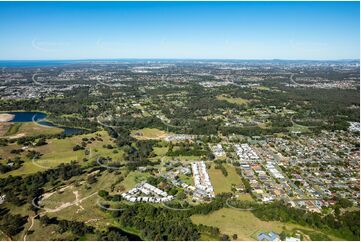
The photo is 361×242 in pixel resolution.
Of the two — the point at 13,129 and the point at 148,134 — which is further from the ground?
the point at 13,129

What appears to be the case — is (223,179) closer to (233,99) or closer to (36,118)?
(36,118)

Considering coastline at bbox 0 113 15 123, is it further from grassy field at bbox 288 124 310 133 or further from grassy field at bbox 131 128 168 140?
grassy field at bbox 288 124 310 133

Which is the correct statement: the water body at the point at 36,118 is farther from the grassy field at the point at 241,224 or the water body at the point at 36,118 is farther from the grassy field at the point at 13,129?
the grassy field at the point at 241,224

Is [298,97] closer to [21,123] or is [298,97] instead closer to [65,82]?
[21,123]

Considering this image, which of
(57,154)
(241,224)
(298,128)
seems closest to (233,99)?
(298,128)

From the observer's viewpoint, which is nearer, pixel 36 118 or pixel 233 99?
pixel 36 118

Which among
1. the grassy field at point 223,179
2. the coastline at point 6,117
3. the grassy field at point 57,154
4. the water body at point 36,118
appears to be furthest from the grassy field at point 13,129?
the grassy field at point 223,179

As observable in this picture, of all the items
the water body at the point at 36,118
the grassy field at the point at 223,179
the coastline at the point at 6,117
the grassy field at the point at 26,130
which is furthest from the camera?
the coastline at the point at 6,117

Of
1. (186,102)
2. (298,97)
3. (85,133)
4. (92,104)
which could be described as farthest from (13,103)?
(298,97)
